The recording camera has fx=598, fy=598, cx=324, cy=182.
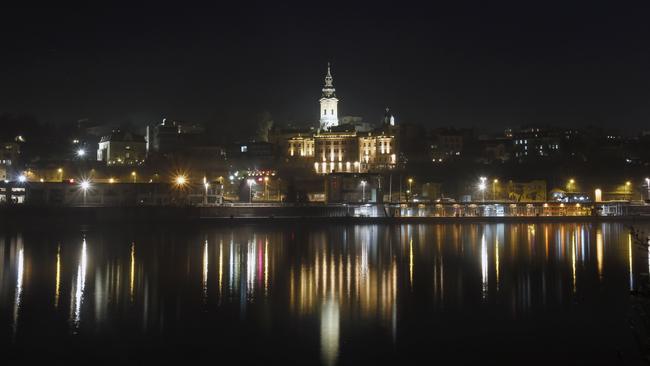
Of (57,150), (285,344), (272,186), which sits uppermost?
(57,150)

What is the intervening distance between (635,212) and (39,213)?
35011 millimetres

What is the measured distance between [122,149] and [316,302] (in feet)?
168

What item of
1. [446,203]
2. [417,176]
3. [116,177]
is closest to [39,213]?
[116,177]

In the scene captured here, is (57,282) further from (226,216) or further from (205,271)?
(226,216)

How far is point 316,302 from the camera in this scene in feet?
37.3

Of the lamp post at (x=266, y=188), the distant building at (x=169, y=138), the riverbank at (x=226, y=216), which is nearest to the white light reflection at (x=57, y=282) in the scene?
the riverbank at (x=226, y=216)

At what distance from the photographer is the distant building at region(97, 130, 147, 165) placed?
190ft

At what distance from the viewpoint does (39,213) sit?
3189 cm

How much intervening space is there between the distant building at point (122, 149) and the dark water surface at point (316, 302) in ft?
123

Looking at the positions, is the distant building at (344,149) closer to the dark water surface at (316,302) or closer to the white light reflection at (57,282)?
the dark water surface at (316,302)

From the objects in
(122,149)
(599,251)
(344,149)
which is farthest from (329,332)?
(344,149)

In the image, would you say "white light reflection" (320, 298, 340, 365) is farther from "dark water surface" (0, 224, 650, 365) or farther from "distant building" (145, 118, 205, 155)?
"distant building" (145, 118, 205, 155)

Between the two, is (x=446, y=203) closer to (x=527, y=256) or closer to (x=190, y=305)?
(x=527, y=256)

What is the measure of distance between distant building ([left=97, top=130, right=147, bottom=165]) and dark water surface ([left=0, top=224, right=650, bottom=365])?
37575mm
